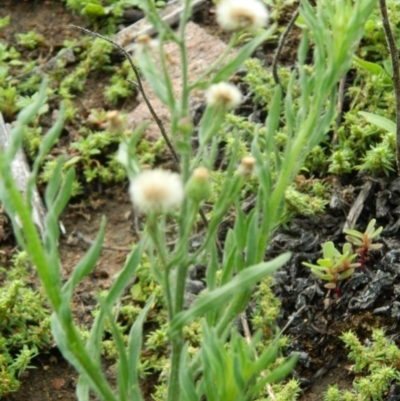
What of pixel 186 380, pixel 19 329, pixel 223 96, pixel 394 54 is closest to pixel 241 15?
pixel 223 96

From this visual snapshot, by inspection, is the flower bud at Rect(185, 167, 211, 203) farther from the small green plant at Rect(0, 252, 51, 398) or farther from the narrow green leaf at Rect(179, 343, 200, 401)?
the small green plant at Rect(0, 252, 51, 398)

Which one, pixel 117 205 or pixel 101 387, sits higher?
pixel 101 387

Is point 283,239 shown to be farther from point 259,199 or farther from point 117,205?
point 259,199

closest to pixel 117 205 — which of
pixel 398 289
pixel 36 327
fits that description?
pixel 36 327

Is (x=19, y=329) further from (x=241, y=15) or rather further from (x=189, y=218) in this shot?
(x=241, y=15)

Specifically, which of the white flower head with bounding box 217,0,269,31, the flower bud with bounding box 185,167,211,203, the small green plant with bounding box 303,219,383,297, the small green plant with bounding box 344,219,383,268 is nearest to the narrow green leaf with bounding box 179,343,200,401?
the flower bud with bounding box 185,167,211,203

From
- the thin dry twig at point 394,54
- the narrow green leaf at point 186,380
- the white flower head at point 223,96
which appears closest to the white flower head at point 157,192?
the white flower head at point 223,96
